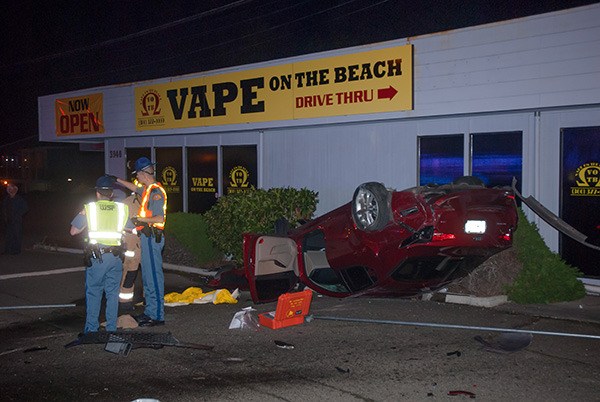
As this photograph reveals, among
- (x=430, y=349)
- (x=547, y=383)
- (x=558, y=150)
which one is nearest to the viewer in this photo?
(x=547, y=383)

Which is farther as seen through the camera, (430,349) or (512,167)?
(512,167)

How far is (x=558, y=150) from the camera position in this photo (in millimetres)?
11062

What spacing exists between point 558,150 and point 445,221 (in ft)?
15.6

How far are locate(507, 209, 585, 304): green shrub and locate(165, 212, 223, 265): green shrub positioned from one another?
21.0ft

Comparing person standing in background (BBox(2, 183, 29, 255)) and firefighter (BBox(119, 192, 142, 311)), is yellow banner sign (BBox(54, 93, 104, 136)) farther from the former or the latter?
firefighter (BBox(119, 192, 142, 311))

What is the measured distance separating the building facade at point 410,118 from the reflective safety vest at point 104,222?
243 inches

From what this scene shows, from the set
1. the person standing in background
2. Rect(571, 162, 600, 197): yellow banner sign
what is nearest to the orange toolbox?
Rect(571, 162, 600, 197): yellow banner sign

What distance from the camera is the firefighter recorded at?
30.1ft

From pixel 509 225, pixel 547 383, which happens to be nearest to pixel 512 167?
pixel 509 225

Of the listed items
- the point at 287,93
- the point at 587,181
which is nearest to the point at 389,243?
the point at 587,181

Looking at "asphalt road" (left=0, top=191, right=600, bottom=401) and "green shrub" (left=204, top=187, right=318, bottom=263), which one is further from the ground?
"green shrub" (left=204, top=187, right=318, bottom=263)

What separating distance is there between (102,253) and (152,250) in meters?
1.02

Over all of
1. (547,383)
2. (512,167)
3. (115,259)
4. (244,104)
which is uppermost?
(244,104)

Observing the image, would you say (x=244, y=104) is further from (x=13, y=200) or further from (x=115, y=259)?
(x=115, y=259)
